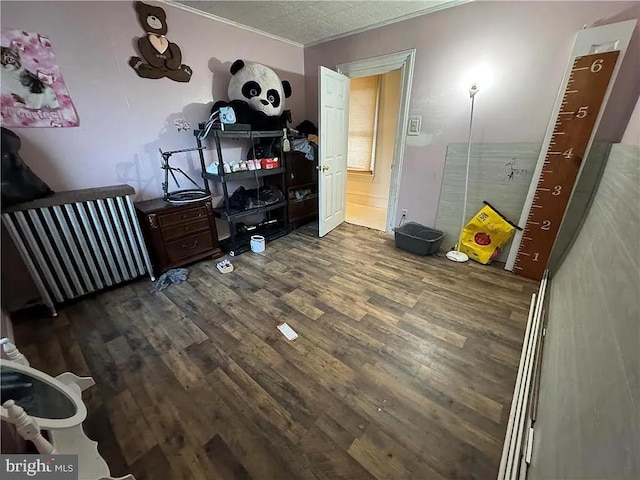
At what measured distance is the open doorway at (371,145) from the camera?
3996 mm

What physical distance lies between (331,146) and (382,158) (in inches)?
64.9

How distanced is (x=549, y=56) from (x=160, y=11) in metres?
3.35

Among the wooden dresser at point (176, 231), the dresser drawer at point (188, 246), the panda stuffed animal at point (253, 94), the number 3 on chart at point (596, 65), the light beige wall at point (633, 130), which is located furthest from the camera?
the panda stuffed animal at point (253, 94)

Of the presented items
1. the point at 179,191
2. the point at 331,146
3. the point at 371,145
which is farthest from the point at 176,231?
the point at 371,145

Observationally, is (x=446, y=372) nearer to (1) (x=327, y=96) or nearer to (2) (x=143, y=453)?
(2) (x=143, y=453)

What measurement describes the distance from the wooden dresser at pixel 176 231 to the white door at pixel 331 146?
53.2 inches

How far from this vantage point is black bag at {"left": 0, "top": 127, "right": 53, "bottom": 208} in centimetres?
165

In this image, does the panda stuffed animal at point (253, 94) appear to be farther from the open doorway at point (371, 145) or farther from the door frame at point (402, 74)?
the open doorway at point (371, 145)

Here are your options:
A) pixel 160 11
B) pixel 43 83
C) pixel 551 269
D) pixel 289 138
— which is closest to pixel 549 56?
pixel 551 269

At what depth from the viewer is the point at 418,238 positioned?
110 inches

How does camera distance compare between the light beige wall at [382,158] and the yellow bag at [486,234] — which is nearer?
the yellow bag at [486,234]

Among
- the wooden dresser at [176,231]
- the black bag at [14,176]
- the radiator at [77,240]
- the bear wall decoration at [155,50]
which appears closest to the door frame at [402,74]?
the bear wall decoration at [155,50]

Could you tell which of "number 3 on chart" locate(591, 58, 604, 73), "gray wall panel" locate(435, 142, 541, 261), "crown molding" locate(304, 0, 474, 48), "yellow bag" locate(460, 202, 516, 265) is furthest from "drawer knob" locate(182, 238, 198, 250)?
"number 3 on chart" locate(591, 58, 604, 73)

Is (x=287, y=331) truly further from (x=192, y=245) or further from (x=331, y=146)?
(x=331, y=146)
